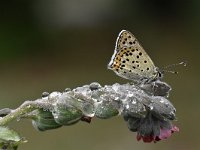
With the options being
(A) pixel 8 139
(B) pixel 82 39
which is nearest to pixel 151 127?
(A) pixel 8 139

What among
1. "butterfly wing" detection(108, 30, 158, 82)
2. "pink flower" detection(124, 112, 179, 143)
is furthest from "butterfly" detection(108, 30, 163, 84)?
"pink flower" detection(124, 112, 179, 143)

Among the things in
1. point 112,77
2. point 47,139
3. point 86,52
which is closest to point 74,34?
point 86,52

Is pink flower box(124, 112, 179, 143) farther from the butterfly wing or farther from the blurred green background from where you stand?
the blurred green background

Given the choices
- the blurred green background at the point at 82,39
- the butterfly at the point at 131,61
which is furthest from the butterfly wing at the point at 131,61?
the blurred green background at the point at 82,39

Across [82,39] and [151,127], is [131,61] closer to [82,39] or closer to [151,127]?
[151,127]

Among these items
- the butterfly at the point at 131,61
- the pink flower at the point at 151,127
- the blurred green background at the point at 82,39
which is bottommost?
the blurred green background at the point at 82,39

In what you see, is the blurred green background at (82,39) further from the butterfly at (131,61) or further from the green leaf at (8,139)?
the green leaf at (8,139)
